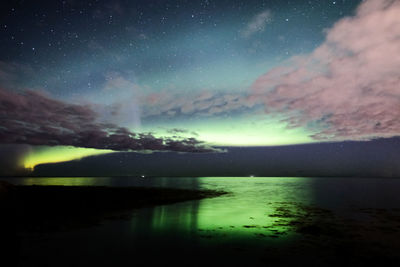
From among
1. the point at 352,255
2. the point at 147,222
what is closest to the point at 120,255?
the point at 147,222

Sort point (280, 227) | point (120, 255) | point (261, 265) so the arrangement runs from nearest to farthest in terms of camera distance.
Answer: point (261, 265), point (120, 255), point (280, 227)

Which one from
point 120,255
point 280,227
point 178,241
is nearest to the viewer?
point 120,255

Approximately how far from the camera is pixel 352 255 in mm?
11500

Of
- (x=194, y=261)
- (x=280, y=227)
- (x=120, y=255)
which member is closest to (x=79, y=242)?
(x=120, y=255)

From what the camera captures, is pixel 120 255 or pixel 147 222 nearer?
pixel 120 255

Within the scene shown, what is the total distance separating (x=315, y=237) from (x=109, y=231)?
13.0 m

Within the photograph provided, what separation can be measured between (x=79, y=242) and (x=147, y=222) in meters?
6.63

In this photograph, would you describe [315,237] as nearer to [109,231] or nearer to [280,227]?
[280,227]

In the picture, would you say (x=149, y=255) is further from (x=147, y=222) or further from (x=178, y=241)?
(x=147, y=222)

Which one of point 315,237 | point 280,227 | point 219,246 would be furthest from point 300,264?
point 280,227

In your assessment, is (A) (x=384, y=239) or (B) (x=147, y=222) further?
(B) (x=147, y=222)

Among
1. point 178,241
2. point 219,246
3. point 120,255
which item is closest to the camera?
point 120,255

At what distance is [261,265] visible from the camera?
10234 millimetres

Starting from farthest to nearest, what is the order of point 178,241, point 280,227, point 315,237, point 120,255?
point 280,227 → point 315,237 → point 178,241 → point 120,255
